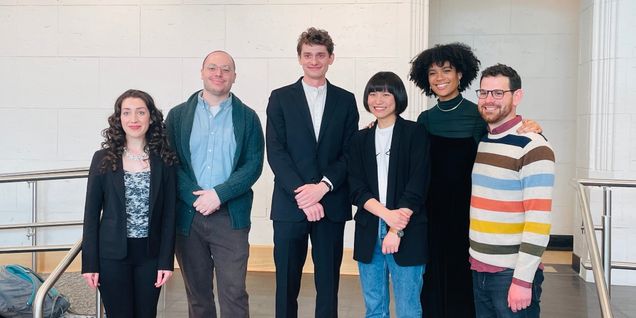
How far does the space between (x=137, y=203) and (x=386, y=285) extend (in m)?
1.26

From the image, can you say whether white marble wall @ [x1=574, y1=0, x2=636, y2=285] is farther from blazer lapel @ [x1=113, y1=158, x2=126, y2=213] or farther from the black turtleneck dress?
blazer lapel @ [x1=113, y1=158, x2=126, y2=213]

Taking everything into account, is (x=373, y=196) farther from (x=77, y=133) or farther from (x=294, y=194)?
(x=77, y=133)

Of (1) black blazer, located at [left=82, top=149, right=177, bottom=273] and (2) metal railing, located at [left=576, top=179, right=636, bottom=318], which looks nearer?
(1) black blazer, located at [left=82, top=149, right=177, bottom=273]

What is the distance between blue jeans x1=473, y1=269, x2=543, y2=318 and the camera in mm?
2486

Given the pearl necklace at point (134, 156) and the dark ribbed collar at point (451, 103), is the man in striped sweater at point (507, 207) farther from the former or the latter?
the pearl necklace at point (134, 156)

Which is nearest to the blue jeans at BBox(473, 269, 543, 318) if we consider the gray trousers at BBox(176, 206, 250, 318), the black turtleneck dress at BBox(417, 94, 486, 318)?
the black turtleneck dress at BBox(417, 94, 486, 318)

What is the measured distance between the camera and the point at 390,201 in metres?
2.84

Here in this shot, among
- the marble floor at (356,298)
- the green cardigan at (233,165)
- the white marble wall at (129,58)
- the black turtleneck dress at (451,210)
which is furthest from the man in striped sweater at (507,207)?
the white marble wall at (129,58)

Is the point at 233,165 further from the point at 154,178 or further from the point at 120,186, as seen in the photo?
the point at 120,186

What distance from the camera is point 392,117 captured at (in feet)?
9.66

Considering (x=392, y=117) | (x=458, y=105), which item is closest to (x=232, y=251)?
(x=392, y=117)

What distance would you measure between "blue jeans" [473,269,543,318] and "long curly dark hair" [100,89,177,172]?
1.57 meters

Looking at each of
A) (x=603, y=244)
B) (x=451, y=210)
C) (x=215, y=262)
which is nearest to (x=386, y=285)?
(x=451, y=210)

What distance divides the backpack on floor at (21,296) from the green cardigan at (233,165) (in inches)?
65.9
